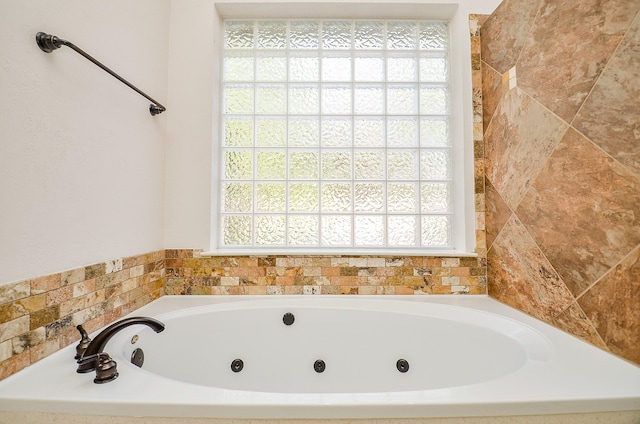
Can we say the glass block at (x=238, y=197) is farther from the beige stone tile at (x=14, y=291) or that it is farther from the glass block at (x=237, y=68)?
the beige stone tile at (x=14, y=291)

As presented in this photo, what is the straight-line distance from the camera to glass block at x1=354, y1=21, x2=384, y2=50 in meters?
1.81

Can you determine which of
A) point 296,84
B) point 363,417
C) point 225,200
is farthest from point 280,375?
point 296,84

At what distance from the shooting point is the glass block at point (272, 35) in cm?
181

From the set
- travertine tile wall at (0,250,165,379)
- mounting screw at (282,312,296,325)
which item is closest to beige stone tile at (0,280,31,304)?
travertine tile wall at (0,250,165,379)

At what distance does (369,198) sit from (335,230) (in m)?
0.30

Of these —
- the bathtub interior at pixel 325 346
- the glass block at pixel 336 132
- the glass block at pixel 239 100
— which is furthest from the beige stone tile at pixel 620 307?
the glass block at pixel 239 100

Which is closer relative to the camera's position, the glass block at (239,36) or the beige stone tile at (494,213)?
the beige stone tile at (494,213)

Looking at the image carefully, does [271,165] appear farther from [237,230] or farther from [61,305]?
[61,305]

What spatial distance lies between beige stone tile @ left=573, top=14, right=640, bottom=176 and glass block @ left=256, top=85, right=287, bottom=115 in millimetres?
1493

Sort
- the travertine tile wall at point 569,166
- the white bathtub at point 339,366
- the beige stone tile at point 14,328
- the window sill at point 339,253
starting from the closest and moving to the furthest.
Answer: the white bathtub at point 339,366, the beige stone tile at point 14,328, the travertine tile wall at point 569,166, the window sill at point 339,253

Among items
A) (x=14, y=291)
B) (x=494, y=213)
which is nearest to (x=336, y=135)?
(x=494, y=213)

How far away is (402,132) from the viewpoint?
179 cm

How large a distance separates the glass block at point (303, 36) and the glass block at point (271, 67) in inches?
5.1

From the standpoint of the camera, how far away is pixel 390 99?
1792 millimetres
